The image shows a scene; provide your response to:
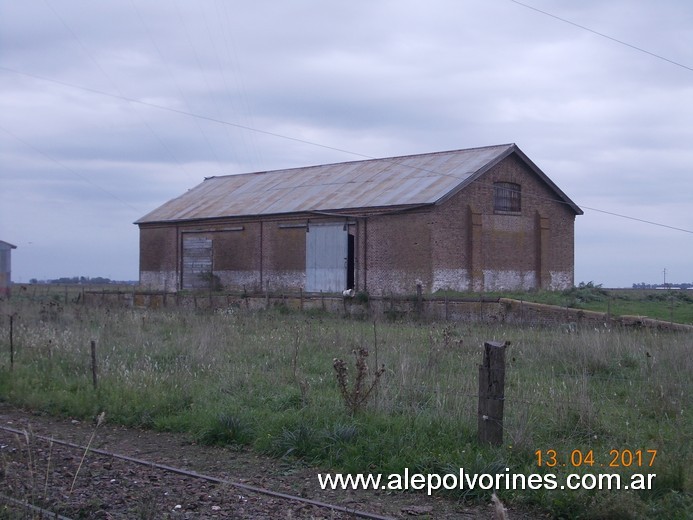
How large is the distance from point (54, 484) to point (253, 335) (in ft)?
34.2

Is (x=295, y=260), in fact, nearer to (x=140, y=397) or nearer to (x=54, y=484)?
(x=140, y=397)

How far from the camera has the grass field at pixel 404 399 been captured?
26.3 ft

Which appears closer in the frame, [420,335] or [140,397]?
[140,397]

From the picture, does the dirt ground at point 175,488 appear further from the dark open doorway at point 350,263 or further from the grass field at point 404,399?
the dark open doorway at point 350,263

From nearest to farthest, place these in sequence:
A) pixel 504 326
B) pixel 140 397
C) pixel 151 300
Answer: pixel 140 397 → pixel 504 326 → pixel 151 300

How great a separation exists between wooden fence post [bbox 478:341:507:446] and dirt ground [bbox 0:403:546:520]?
0.99m

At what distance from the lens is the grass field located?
803cm

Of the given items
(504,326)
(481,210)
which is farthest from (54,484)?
(481,210)

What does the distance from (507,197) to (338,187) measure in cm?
903

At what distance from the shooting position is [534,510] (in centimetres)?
738

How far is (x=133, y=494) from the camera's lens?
7.94 meters

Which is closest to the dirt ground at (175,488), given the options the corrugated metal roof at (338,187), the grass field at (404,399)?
the grass field at (404,399)
